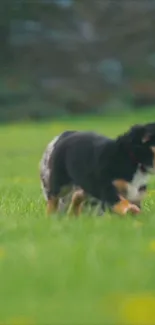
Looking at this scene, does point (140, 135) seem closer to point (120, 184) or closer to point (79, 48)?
point (120, 184)

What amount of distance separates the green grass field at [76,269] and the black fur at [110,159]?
29cm

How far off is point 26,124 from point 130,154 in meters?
24.7

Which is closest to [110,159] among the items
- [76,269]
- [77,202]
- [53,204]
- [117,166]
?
[117,166]

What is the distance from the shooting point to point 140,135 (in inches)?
→ 339

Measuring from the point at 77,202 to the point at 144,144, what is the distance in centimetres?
107

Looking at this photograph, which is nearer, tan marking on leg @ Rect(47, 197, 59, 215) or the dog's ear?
the dog's ear

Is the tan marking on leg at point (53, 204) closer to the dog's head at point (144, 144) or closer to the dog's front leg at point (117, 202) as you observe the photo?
the dog's front leg at point (117, 202)

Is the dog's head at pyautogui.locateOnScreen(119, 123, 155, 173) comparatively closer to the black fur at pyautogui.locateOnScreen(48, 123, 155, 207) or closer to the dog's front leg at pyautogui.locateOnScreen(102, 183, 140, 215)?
the black fur at pyautogui.locateOnScreen(48, 123, 155, 207)

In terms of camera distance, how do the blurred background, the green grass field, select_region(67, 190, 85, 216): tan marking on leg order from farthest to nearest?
the blurred background < select_region(67, 190, 85, 216): tan marking on leg < the green grass field

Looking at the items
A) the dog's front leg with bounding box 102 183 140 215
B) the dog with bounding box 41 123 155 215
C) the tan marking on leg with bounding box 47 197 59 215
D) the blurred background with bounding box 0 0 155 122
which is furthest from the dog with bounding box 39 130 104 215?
the blurred background with bounding box 0 0 155 122

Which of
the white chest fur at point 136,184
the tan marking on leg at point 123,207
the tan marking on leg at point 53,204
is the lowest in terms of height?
the tan marking on leg at point 53,204

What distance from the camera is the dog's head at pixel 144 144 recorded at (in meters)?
8.56

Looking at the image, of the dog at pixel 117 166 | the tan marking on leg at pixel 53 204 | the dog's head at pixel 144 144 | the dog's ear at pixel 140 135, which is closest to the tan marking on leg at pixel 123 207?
the dog at pixel 117 166

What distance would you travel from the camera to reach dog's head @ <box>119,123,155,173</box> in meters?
8.56
